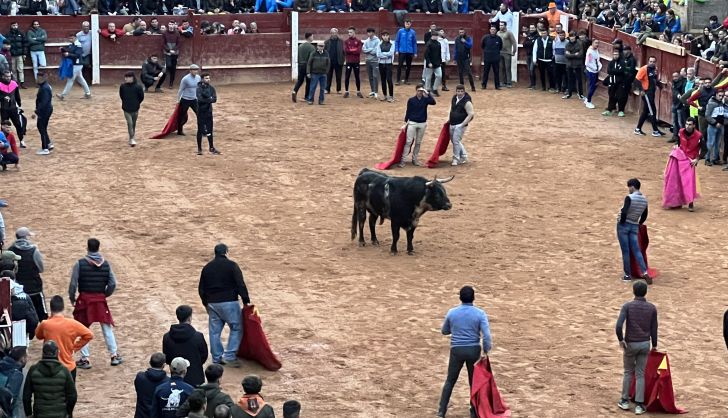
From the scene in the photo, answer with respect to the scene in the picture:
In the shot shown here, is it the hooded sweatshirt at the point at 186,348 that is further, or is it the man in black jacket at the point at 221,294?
the man in black jacket at the point at 221,294

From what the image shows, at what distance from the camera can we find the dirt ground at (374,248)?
1558 cm

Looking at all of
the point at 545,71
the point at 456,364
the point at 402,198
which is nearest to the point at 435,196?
the point at 402,198

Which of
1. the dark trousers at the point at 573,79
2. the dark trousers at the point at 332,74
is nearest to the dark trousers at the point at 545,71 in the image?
the dark trousers at the point at 573,79

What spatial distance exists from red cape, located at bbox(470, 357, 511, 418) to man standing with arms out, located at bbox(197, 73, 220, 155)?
12849mm

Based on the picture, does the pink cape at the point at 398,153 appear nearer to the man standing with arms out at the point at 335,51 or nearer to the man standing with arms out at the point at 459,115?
the man standing with arms out at the point at 459,115

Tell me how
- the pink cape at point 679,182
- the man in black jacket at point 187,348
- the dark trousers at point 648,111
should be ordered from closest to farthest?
the man in black jacket at point 187,348 → the pink cape at point 679,182 → the dark trousers at point 648,111

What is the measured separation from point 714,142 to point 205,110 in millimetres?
8947

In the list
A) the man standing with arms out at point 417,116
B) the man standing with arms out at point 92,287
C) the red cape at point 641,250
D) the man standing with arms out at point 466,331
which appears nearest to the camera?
the man standing with arms out at point 466,331

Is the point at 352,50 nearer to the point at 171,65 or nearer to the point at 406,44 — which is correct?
the point at 406,44

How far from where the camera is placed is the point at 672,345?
16750mm

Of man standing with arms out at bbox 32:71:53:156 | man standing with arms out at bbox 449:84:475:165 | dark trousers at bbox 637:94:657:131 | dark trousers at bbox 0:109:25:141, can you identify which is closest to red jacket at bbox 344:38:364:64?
dark trousers at bbox 637:94:657:131

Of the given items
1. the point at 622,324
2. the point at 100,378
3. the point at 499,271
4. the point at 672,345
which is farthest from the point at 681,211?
the point at 100,378

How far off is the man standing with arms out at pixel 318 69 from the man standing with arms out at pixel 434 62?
2.41 meters

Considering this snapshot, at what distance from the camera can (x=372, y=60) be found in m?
32.4
